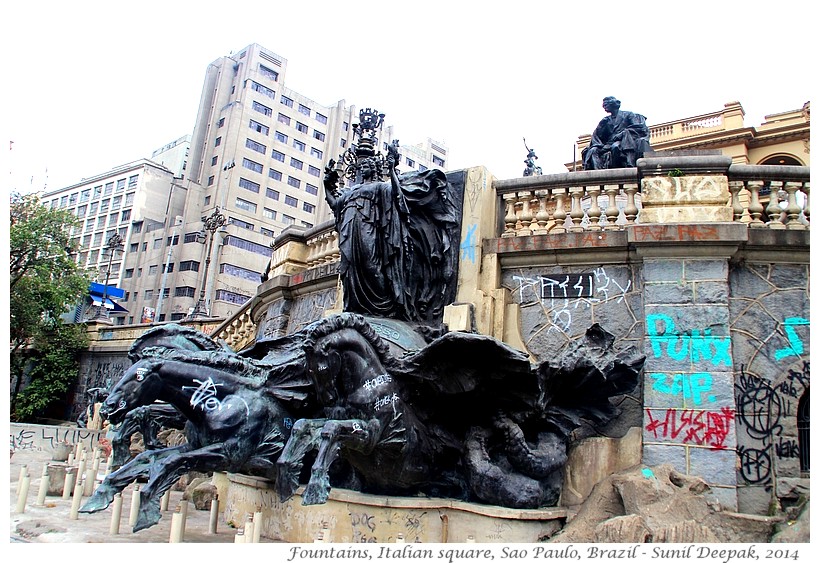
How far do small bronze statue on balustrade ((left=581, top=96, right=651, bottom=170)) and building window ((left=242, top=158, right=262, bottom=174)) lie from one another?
55.9m

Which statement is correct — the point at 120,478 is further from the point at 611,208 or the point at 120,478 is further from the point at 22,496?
the point at 611,208

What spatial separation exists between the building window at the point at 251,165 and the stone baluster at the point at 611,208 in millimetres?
58458

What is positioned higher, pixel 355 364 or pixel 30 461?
pixel 355 364

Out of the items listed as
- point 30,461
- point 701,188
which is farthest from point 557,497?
point 30,461

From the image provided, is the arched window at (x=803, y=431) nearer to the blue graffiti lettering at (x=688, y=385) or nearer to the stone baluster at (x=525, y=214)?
the blue graffiti lettering at (x=688, y=385)

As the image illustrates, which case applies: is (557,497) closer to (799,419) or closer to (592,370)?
(592,370)

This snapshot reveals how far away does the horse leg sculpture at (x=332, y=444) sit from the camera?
5.11 metres

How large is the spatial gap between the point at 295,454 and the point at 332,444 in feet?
1.05

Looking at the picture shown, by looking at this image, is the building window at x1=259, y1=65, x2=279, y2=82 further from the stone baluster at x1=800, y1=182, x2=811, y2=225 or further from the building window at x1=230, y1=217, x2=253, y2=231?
the stone baluster at x1=800, y1=182, x2=811, y2=225

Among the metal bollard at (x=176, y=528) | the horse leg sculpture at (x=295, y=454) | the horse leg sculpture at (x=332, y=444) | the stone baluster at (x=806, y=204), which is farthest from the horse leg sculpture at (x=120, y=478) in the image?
the stone baluster at (x=806, y=204)

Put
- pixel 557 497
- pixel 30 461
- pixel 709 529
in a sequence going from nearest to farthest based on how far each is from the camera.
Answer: pixel 709 529 < pixel 557 497 < pixel 30 461

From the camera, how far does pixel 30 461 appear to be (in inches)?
504

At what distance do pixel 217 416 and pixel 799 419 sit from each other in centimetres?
568
